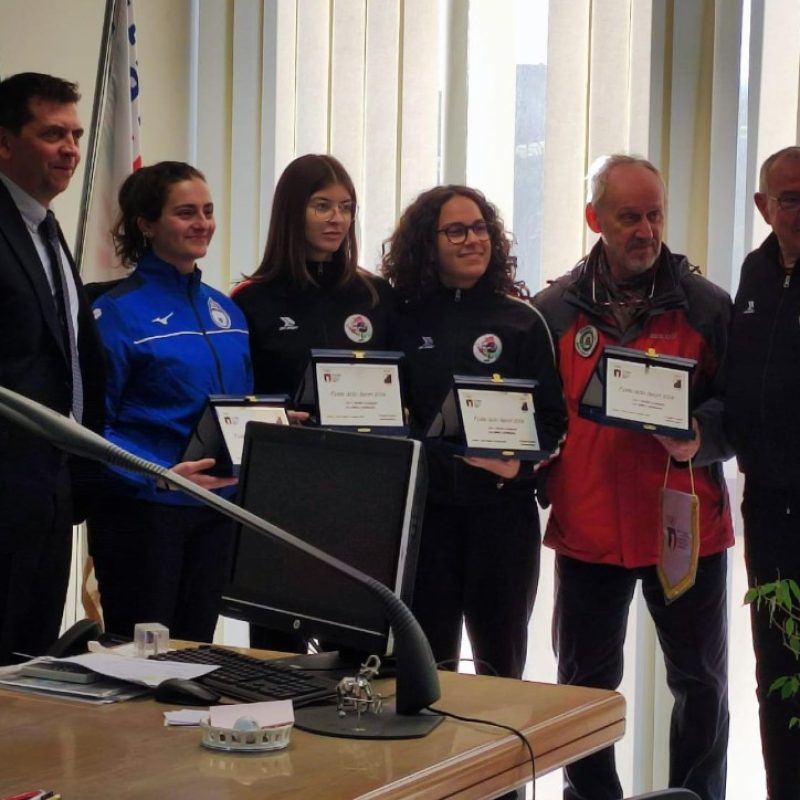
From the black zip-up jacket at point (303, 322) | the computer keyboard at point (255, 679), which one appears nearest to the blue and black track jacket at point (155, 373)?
the black zip-up jacket at point (303, 322)

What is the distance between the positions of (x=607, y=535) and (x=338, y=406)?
76 centimetres

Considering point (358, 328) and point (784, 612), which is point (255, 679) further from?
point (784, 612)

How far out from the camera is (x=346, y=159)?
4.56 metres

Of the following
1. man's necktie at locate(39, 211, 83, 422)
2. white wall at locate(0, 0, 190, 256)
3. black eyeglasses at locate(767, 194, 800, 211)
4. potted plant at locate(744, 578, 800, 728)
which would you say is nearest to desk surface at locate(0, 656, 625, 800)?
potted plant at locate(744, 578, 800, 728)

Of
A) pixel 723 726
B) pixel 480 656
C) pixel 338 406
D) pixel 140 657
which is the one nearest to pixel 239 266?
pixel 338 406

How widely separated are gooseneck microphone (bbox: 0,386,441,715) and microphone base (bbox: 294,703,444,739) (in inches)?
0.9

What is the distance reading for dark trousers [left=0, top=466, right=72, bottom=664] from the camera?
2852mm

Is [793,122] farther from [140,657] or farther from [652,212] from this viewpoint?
[140,657]

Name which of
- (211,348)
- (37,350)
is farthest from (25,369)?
(211,348)

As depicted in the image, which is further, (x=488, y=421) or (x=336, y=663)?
(x=488, y=421)

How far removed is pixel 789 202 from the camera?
3170 millimetres

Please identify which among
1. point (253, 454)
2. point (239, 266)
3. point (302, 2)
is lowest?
point (253, 454)

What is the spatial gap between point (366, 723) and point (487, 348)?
1689mm

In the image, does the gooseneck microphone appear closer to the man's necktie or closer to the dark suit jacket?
the dark suit jacket
